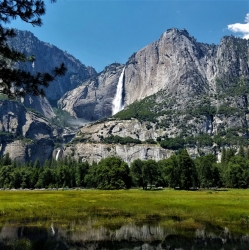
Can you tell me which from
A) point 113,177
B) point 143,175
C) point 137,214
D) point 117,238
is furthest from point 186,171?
point 117,238

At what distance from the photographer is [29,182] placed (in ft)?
503

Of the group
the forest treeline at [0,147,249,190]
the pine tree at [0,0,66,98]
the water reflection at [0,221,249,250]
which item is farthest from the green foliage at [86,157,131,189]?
the pine tree at [0,0,66,98]

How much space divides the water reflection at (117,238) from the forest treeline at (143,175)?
77152 millimetres

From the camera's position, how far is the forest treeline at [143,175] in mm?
111000

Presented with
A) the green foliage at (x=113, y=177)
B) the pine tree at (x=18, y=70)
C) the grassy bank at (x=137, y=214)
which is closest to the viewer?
the pine tree at (x=18, y=70)

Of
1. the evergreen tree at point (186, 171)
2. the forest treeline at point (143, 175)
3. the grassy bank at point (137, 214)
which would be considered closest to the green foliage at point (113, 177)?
the forest treeline at point (143, 175)

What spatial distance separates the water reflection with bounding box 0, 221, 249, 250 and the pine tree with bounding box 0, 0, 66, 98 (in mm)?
14950

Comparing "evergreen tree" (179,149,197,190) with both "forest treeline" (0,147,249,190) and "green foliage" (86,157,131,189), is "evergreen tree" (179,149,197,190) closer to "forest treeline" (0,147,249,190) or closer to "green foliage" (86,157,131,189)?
"forest treeline" (0,147,249,190)

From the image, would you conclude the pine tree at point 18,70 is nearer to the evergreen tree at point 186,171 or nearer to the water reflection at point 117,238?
the water reflection at point 117,238

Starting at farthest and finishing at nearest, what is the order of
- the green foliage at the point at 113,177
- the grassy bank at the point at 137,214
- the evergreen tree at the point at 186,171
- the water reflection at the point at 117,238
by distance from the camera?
the green foliage at the point at 113,177 < the evergreen tree at the point at 186,171 < the grassy bank at the point at 137,214 < the water reflection at the point at 117,238

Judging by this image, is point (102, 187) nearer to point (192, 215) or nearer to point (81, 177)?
point (81, 177)

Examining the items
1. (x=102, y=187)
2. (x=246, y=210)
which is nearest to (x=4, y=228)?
(x=246, y=210)

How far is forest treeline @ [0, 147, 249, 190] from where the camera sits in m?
111

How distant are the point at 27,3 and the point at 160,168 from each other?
5117 inches
